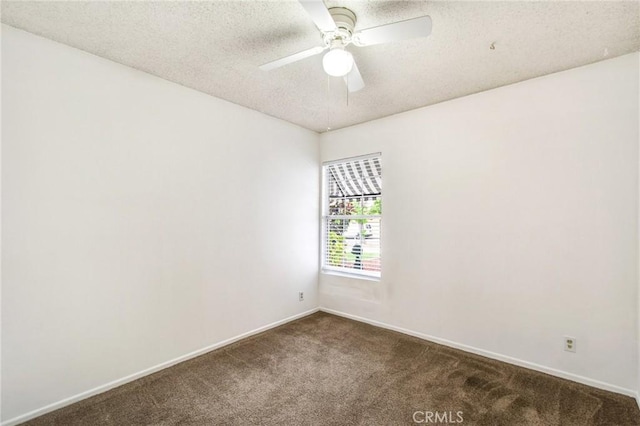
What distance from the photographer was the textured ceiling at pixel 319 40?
70.7 inches

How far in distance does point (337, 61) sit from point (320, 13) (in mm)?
284

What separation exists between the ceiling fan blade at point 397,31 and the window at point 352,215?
6.94 feet

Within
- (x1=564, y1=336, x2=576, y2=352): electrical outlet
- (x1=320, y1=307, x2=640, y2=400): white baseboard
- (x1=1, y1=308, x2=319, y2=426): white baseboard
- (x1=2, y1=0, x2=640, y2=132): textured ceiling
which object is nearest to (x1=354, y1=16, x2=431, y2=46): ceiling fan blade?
(x1=2, y1=0, x2=640, y2=132): textured ceiling

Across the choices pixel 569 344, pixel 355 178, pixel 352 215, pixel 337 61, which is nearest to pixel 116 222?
pixel 337 61

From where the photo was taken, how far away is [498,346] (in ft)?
9.18

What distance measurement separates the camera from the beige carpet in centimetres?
200

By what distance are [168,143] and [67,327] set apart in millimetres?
1669

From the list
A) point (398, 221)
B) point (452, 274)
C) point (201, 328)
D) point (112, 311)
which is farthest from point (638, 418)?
point (112, 311)

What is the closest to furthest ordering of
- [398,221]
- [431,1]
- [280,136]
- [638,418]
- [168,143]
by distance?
[431,1]
[638,418]
[168,143]
[398,221]
[280,136]

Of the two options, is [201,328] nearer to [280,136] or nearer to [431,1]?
[280,136]

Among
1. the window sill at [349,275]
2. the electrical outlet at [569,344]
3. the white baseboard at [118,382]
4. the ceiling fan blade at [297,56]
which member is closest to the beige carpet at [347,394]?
the white baseboard at [118,382]

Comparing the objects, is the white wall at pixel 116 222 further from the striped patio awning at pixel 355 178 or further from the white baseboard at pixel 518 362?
the white baseboard at pixel 518 362

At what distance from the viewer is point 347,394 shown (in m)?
2.27

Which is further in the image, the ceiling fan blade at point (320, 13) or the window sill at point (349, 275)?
the window sill at point (349, 275)
